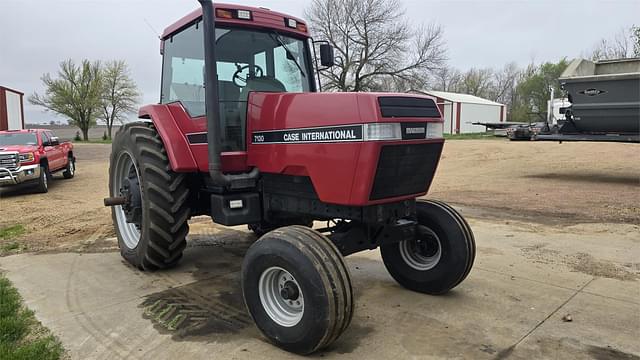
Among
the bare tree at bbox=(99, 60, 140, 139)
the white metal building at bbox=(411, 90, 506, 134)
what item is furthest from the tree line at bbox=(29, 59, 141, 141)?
the white metal building at bbox=(411, 90, 506, 134)

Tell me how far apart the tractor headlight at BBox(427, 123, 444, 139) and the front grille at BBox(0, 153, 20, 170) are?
10727 millimetres

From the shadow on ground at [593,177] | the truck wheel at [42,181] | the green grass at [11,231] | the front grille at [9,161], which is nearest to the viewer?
the green grass at [11,231]

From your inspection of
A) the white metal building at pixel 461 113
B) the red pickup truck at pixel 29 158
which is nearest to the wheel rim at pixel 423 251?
the red pickup truck at pixel 29 158

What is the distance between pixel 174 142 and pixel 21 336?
6.56 ft

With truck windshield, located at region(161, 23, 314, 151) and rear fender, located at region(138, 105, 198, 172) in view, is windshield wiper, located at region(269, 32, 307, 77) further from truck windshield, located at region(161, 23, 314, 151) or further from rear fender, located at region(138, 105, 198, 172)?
rear fender, located at region(138, 105, 198, 172)

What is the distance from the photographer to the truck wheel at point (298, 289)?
3.06m

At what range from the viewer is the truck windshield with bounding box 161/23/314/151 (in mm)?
4230

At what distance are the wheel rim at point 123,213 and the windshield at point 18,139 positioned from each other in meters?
7.98

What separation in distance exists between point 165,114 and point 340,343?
2855 millimetres

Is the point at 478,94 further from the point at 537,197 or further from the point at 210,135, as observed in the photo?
the point at 210,135

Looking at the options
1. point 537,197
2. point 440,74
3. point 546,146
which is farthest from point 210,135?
point 440,74

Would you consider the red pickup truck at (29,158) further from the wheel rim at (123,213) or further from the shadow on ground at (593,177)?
the shadow on ground at (593,177)

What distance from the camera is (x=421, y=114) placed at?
357cm

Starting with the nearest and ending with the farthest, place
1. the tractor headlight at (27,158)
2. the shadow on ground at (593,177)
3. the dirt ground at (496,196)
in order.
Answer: the dirt ground at (496,196) < the tractor headlight at (27,158) < the shadow on ground at (593,177)
